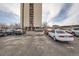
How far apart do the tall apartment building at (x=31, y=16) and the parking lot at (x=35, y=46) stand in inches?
5.6

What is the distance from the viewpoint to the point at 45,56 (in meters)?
2.75

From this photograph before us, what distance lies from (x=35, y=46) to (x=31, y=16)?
533mm

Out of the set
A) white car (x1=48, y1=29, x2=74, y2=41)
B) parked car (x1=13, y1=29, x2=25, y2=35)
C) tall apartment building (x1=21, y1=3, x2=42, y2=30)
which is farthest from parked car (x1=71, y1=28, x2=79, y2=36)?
parked car (x1=13, y1=29, x2=25, y2=35)

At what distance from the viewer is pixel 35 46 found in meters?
2.78

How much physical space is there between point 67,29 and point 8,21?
1044mm

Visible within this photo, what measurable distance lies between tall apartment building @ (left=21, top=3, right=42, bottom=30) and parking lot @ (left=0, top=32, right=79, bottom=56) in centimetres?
14

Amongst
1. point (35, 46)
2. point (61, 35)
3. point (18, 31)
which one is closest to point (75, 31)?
point (61, 35)

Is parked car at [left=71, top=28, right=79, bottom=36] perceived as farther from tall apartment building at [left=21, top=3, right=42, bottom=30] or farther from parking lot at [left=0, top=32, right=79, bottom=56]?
tall apartment building at [left=21, top=3, right=42, bottom=30]

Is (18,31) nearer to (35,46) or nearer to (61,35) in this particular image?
(35,46)

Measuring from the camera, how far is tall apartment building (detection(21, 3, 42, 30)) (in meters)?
2.82

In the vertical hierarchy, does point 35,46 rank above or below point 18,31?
below

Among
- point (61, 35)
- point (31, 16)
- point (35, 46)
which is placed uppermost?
point (31, 16)

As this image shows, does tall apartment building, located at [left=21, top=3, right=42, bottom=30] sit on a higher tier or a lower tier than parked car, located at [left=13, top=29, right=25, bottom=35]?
higher

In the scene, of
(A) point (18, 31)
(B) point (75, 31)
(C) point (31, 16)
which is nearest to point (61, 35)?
(B) point (75, 31)
